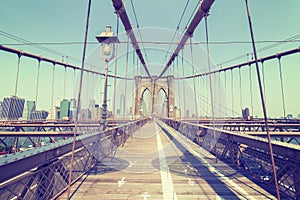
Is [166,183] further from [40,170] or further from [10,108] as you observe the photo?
[10,108]

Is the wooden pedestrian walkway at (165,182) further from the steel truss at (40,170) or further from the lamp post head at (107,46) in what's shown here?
the lamp post head at (107,46)

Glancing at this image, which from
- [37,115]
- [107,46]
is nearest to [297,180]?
[107,46]

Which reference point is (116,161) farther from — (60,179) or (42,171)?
(42,171)

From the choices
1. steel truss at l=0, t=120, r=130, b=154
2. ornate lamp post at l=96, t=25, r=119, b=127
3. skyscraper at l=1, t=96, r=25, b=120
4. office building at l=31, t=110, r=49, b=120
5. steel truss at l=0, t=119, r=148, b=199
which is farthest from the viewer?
skyscraper at l=1, t=96, r=25, b=120

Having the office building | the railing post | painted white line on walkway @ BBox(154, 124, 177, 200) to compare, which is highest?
the office building

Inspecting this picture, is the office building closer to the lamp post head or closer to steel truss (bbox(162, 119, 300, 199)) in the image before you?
the lamp post head

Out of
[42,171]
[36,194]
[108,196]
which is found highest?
[42,171]

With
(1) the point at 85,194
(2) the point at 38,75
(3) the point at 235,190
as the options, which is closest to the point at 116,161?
(1) the point at 85,194

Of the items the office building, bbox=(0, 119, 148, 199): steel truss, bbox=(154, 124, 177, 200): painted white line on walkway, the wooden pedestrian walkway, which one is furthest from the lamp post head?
the office building

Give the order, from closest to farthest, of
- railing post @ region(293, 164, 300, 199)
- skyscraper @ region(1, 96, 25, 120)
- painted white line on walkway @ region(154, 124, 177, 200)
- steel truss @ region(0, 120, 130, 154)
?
railing post @ region(293, 164, 300, 199) → painted white line on walkway @ region(154, 124, 177, 200) → steel truss @ region(0, 120, 130, 154) → skyscraper @ region(1, 96, 25, 120)

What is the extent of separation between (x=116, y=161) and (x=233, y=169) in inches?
134

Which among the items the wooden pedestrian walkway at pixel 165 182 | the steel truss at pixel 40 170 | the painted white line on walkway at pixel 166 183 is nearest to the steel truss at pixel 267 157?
the wooden pedestrian walkway at pixel 165 182

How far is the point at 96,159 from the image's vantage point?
480 centimetres

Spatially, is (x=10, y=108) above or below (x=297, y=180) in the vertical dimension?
above
